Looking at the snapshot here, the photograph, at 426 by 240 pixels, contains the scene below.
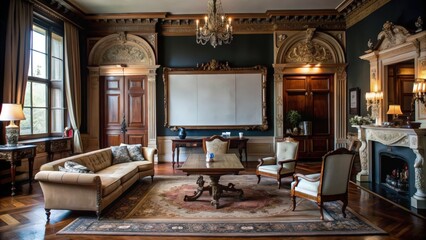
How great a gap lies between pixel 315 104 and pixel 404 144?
3.80m

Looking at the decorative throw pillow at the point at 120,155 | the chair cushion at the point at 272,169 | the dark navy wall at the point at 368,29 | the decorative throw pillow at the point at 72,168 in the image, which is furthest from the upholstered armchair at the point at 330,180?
the decorative throw pillow at the point at 120,155

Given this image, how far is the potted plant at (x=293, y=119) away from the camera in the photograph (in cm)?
805

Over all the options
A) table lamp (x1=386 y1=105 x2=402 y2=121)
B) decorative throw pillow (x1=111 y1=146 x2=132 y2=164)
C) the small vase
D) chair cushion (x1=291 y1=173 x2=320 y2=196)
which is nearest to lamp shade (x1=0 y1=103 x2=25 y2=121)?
decorative throw pillow (x1=111 y1=146 x2=132 y2=164)

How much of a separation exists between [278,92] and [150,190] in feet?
14.9

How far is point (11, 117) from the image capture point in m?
5.00

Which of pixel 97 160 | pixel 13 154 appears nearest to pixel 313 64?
pixel 97 160

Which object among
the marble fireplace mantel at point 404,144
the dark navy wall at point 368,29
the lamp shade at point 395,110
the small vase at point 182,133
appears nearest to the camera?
the marble fireplace mantel at point 404,144

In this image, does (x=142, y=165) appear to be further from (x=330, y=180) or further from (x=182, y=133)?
(x=330, y=180)

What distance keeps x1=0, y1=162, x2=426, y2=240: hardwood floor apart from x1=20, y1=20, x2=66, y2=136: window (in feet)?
A: 5.97

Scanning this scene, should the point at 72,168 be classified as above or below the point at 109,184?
above

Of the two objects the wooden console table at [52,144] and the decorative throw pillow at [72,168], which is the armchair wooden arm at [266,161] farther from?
the wooden console table at [52,144]

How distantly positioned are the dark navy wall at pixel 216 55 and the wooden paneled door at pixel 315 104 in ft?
1.91

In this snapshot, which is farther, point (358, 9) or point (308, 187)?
point (358, 9)

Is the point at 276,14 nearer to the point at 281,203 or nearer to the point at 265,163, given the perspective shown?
the point at 265,163
